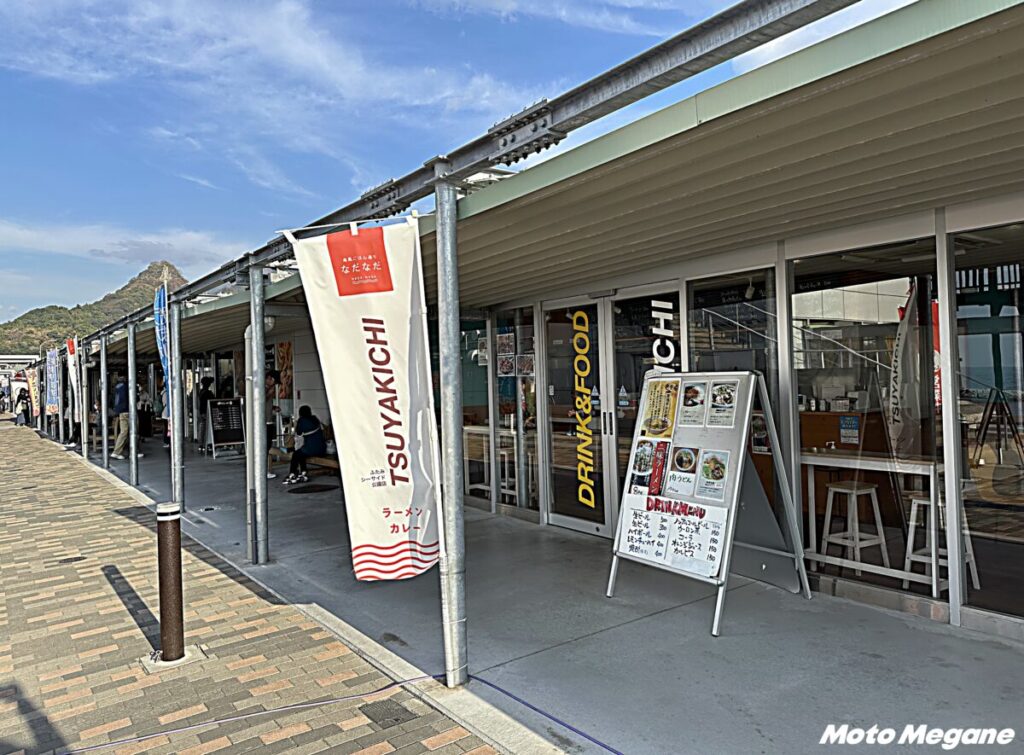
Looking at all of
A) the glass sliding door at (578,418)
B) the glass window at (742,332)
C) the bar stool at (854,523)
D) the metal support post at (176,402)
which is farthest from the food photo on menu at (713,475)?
the metal support post at (176,402)

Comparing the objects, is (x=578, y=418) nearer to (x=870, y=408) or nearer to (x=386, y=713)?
(x=870, y=408)

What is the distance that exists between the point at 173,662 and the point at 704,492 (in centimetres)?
311

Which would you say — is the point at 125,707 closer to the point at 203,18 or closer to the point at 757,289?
the point at 757,289

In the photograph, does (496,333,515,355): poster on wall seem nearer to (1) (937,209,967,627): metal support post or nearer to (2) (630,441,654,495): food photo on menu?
(2) (630,441,654,495): food photo on menu

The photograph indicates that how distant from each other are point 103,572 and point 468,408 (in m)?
3.83

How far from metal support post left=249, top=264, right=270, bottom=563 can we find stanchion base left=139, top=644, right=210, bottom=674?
1.77 meters

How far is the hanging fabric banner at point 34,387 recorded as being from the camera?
25.6m

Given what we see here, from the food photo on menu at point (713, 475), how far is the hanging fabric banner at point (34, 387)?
1041 inches

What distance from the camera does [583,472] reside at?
6.75m

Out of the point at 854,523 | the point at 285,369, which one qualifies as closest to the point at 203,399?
the point at 285,369

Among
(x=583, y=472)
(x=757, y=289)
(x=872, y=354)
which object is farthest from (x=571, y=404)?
(x=872, y=354)

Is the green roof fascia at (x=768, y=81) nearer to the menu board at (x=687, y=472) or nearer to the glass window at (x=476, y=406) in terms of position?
the menu board at (x=687, y=472)

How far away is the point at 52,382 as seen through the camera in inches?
733

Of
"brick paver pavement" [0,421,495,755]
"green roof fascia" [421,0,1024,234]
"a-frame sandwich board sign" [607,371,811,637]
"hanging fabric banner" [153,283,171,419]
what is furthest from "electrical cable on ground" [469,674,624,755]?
"hanging fabric banner" [153,283,171,419]
